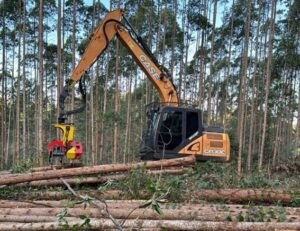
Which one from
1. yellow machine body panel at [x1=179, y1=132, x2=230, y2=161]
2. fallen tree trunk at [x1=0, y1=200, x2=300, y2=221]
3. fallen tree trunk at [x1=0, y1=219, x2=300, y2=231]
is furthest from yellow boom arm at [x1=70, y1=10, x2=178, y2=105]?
fallen tree trunk at [x1=0, y1=219, x2=300, y2=231]

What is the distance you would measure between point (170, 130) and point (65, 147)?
2.57 m

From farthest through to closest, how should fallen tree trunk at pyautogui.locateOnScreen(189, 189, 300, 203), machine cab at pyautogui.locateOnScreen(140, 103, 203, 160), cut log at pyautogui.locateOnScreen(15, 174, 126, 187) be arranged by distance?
machine cab at pyautogui.locateOnScreen(140, 103, 203, 160) → cut log at pyautogui.locateOnScreen(15, 174, 126, 187) → fallen tree trunk at pyautogui.locateOnScreen(189, 189, 300, 203)

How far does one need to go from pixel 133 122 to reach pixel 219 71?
30.9 ft

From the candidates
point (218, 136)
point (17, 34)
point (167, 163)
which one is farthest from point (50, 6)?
point (167, 163)


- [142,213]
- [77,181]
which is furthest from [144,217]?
[77,181]

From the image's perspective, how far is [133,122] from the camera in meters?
28.7

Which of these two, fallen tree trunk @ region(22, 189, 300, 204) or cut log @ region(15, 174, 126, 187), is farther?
cut log @ region(15, 174, 126, 187)

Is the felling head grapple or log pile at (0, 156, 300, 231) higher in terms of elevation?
the felling head grapple

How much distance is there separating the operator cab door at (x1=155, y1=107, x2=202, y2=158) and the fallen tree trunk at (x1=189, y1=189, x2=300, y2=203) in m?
3.18

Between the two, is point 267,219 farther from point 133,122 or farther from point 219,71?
point 219,71

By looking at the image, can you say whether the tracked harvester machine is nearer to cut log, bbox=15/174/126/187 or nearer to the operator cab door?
the operator cab door

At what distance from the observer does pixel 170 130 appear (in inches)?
352

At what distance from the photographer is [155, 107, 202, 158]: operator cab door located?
8.84 m

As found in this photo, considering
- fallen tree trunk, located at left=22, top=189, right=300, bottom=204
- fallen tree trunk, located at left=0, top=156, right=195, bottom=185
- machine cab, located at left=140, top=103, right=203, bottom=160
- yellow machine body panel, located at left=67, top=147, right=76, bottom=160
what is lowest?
fallen tree trunk, located at left=22, top=189, right=300, bottom=204
